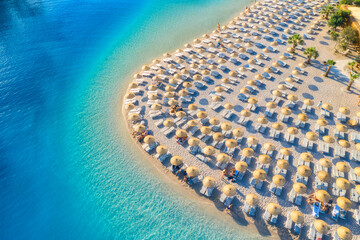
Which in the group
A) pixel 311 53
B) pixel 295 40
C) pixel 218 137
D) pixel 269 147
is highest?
pixel 295 40

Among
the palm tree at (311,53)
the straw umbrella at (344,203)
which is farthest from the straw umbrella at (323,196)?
the palm tree at (311,53)

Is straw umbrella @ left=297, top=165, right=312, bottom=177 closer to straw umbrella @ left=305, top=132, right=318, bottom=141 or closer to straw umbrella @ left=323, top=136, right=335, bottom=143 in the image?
straw umbrella @ left=305, top=132, right=318, bottom=141

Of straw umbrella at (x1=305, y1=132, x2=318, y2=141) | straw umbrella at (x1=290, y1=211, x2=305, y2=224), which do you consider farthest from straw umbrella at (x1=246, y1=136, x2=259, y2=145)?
straw umbrella at (x1=290, y1=211, x2=305, y2=224)

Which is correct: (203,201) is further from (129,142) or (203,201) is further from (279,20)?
(279,20)

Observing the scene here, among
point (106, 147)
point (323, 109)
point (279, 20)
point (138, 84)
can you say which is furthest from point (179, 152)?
point (279, 20)

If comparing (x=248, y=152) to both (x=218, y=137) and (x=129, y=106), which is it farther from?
(x=129, y=106)

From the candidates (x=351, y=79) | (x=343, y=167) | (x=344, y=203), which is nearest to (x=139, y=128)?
(x=344, y=203)
